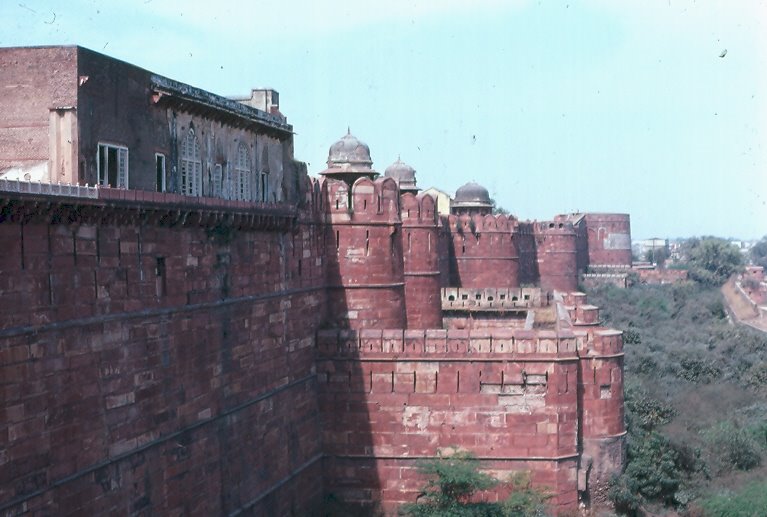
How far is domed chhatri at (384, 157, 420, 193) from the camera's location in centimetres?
2742

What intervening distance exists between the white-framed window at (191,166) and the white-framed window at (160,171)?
446 millimetres

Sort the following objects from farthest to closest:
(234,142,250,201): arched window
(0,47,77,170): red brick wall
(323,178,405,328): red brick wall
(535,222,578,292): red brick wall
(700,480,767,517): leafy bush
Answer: (535,222,578,292): red brick wall < (700,480,767,517): leafy bush < (323,178,405,328): red brick wall < (234,142,250,201): arched window < (0,47,77,170): red brick wall

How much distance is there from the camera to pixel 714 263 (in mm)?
62031

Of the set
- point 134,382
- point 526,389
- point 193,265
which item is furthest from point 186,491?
point 526,389

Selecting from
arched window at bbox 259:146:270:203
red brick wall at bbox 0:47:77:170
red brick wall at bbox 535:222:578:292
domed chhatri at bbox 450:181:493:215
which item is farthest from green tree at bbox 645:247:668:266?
red brick wall at bbox 0:47:77:170

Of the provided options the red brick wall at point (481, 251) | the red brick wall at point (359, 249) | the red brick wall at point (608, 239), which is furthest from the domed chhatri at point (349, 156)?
the red brick wall at point (608, 239)

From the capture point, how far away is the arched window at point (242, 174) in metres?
12.9

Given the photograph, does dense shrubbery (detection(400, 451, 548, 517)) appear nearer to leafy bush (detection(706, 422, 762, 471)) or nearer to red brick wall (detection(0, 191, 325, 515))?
red brick wall (detection(0, 191, 325, 515))

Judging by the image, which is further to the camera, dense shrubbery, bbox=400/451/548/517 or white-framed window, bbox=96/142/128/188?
dense shrubbery, bbox=400/451/548/517

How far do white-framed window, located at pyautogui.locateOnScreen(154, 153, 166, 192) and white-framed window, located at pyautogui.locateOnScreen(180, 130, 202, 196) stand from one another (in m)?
0.45

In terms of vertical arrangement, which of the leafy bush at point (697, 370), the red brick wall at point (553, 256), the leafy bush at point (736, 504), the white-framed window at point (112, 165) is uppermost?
the white-framed window at point (112, 165)

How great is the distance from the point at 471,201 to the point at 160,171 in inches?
989

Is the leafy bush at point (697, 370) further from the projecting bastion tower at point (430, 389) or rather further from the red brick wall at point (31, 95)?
the red brick wall at point (31, 95)

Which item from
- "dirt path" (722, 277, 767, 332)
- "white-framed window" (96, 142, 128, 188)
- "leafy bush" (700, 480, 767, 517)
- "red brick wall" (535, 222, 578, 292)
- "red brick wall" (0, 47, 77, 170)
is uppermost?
"red brick wall" (0, 47, 77, 170)
